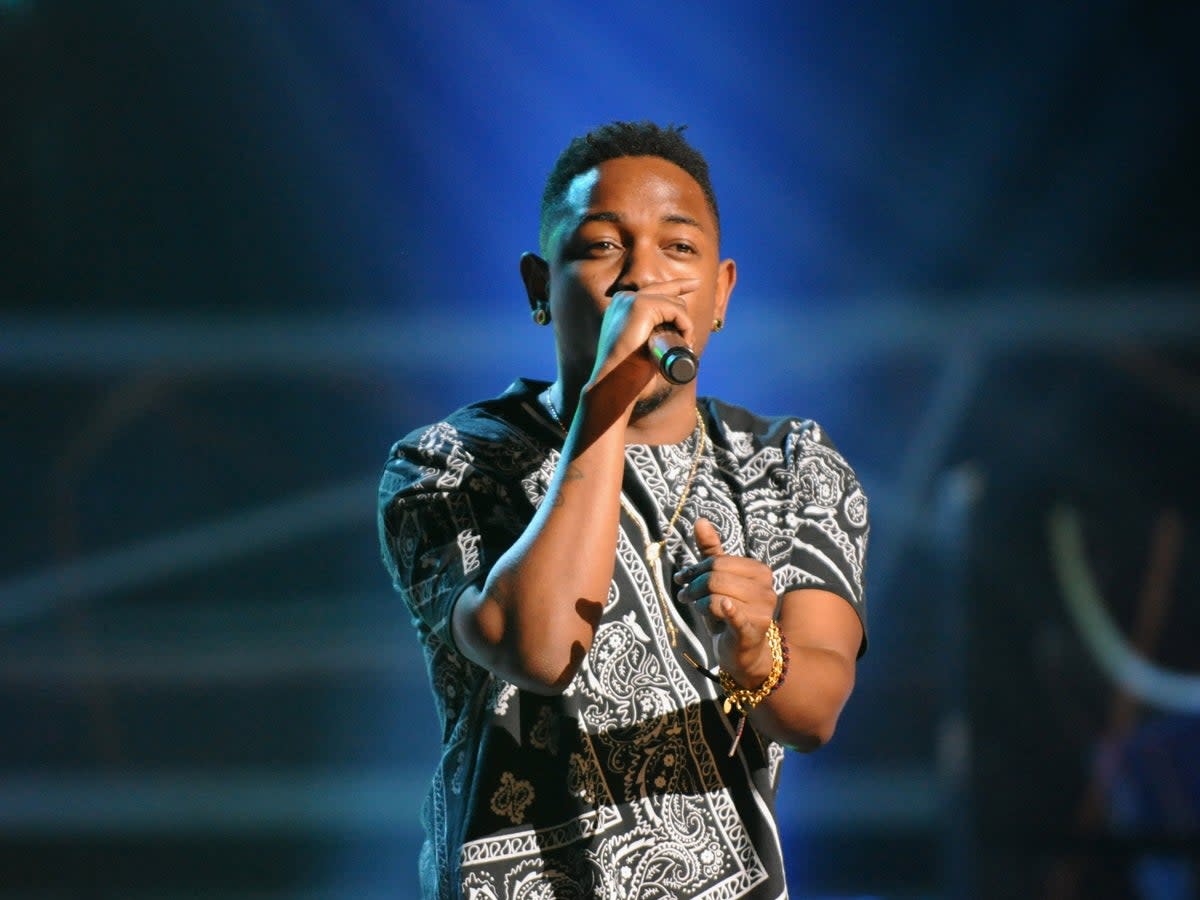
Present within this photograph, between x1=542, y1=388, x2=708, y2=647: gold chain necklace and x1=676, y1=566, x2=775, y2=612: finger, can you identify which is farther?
x1=542, y1=388, x2=708, y2=647: gold chain necklace

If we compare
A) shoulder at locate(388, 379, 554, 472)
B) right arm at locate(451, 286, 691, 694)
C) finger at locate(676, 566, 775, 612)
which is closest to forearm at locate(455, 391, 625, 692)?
right arm at locate(451, 286, 691, 694)

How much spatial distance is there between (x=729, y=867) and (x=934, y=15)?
287 centimetres

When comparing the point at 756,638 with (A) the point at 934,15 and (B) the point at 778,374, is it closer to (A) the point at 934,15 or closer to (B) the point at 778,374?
(B) the point at 778,374

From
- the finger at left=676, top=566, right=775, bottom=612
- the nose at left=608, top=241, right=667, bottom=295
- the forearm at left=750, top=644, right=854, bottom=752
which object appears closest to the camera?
the finger at left=676, top=566, right=775, bottom=612

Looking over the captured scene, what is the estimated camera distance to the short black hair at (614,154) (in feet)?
4.76

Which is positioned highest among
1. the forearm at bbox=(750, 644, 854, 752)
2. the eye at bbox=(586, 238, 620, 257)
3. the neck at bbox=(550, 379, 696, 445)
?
the eye at bbox=(586, 238, 620, 257)

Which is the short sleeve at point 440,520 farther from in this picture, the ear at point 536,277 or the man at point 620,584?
the ear at point 536,277

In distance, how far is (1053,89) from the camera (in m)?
3.56

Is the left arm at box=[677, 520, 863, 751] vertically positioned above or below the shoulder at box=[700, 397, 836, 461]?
below

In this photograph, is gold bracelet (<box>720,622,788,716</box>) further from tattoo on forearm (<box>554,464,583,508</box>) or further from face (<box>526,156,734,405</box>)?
face (<box>526,156,734,405</box>)

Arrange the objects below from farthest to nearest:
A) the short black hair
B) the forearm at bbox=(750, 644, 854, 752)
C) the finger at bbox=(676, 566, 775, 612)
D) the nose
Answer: the short black hair
the nose
the forearm at bbox=(750, 644, 854, 752)
the finger at bbox=(676, 566, 775, 612)

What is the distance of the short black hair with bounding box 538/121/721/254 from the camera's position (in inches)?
57.1

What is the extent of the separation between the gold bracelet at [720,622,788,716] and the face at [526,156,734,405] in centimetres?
33

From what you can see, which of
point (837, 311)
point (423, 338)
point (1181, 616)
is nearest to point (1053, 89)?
point (837, 311)
